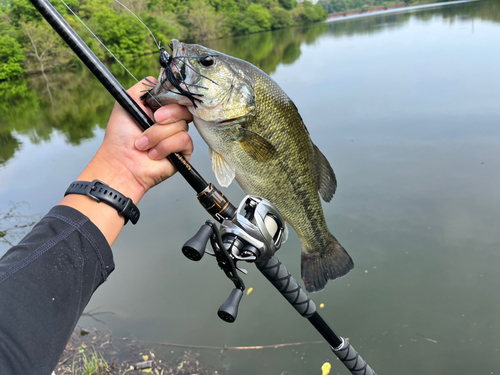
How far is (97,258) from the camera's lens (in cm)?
103

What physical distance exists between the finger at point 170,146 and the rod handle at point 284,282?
59cm

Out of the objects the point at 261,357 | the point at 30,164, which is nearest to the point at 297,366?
the point at 261,357

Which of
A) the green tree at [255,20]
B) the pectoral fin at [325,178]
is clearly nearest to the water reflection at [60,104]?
the pectoral fin at [325,178]

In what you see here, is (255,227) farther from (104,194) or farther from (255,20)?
(255,20)

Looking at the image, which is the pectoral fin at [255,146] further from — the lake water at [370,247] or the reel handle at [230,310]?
the lake water at [370,247]

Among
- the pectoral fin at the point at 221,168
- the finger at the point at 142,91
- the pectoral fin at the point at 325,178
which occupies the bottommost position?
the pectoral fin at the point at 325,178

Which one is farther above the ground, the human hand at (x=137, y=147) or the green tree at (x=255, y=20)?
the green tree at (x=255, y=20)

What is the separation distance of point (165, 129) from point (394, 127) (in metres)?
6.97

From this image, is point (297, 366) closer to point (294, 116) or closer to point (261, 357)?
point (261, 357)

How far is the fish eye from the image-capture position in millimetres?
1287

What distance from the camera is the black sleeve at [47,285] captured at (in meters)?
0.80

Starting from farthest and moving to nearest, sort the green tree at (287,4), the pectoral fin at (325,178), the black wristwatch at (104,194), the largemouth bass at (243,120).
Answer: the green tree at (287,4), the pectoral fin at (325,178), the largemouth bass at (243,120), the black wristwatch at (104,194)

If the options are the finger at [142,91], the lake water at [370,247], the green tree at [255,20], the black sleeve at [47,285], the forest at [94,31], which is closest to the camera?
the black sleeve at [47,285]

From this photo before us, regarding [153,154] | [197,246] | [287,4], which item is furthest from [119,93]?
[287,4]
